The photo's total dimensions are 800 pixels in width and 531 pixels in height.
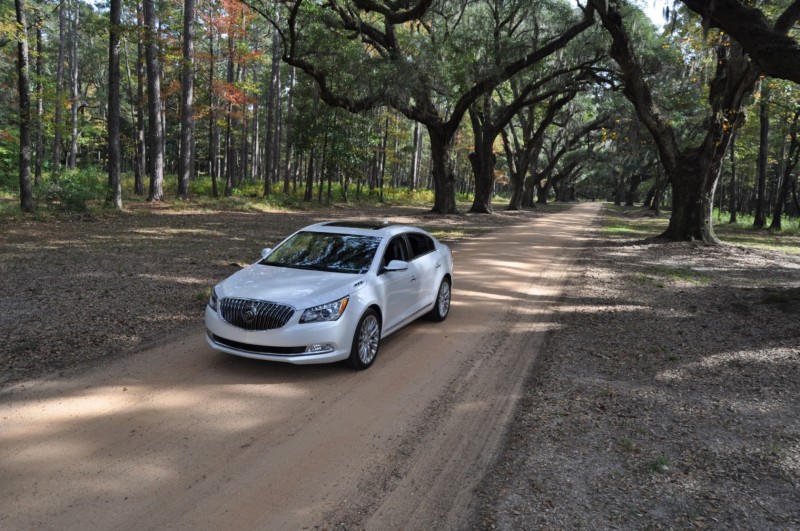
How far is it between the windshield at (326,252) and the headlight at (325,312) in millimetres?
725

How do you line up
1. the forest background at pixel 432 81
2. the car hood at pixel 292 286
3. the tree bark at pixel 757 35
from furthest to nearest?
the forest background at pixel 432 81, the tree bark at pixel 757 35, the car hood at pixel 292 286

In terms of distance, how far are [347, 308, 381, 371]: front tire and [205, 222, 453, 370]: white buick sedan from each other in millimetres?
11

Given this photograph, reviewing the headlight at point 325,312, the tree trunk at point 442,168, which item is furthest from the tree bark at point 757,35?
the tree trunk at point 442,168

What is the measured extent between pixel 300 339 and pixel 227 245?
1015cm

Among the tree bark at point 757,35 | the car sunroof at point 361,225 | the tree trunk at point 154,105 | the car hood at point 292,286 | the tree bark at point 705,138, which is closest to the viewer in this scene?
the car hood at point 292,286

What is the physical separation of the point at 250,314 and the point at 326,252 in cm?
158

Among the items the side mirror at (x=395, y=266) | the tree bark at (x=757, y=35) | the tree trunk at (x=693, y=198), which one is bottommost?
the side mirror at (x=395, y=266)

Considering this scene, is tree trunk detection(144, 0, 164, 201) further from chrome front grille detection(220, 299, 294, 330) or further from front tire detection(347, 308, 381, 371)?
front tire detection(347, 308, 381, 371)

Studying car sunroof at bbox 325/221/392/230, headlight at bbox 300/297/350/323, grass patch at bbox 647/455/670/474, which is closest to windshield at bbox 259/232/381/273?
car sunroof at bbox 325/221/392/230

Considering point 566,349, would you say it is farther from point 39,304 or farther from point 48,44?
point 48,44

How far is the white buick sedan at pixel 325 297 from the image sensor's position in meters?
5.30

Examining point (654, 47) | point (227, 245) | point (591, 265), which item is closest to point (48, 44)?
point (227, 245)

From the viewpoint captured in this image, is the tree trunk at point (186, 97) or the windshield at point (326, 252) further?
the tree trunk at point (186, 97)

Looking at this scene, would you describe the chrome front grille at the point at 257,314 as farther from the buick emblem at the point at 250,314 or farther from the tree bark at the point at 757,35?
the tree bark at the point at 757,35
